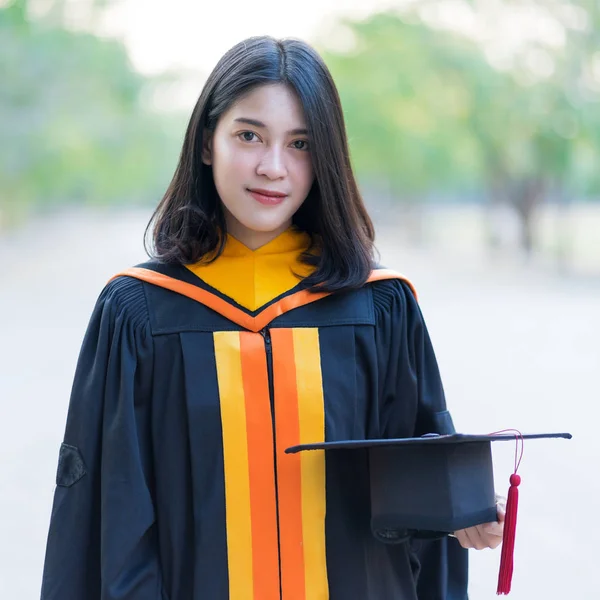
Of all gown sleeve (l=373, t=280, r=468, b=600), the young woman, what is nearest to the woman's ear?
the young woman

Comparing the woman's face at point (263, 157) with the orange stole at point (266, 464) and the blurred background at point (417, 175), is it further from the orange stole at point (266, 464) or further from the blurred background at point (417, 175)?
the blurred background at point (417, 175)

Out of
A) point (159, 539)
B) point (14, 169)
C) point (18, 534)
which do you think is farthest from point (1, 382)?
point (159, 539)

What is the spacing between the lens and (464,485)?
4.10 ft

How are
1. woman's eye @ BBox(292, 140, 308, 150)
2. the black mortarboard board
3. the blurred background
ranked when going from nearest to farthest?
1. the black mortarboard board
2. woman's eye @ BBox(292, 140, 308, 150)
3. the blurred background

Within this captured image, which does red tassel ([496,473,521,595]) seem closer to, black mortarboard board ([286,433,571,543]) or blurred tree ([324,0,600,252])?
black mortarboard board ([286,433,571,543])

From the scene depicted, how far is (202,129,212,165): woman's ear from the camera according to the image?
1.40 meters

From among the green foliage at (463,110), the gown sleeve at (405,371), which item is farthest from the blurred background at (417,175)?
the gown sleeve at (405,371)

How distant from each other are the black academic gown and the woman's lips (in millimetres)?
158

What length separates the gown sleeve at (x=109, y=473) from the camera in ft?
4.21

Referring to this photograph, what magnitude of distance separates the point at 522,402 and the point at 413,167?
1599 mm

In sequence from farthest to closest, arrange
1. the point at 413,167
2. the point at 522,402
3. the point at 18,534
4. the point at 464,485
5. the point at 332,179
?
1. the point at 413,167
2. the point at 522,402
3. the point at 18,534
4. the point at 332,179
5. the point at 464,485

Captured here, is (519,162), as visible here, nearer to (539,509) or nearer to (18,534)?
(539,509)

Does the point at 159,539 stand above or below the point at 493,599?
above

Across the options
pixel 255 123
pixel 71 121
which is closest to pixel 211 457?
pixel 255 123
